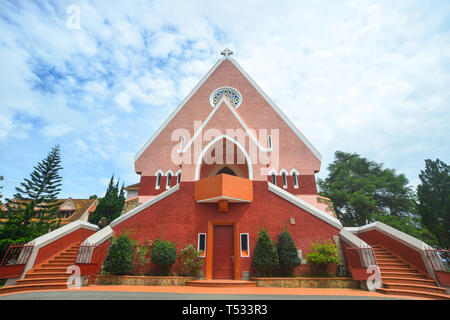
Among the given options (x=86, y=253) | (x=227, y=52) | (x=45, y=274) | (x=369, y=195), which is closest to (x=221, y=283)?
(x=86, y=253)

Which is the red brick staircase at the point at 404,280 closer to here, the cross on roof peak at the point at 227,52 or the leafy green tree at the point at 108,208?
the cross on roof peak at the point at 227,52

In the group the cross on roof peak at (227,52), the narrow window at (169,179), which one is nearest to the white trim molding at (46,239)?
the narrow window at (169,179)

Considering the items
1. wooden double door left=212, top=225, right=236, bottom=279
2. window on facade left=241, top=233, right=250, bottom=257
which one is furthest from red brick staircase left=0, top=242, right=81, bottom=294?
window on facade left=241, top=233, right=250, bottom=257

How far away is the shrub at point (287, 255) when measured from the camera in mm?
8837

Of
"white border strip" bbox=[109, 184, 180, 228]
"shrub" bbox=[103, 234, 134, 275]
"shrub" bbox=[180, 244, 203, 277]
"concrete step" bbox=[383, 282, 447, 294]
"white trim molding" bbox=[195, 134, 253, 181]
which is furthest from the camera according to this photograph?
"white trim molding" bbox=[195, 134, 253, 181]

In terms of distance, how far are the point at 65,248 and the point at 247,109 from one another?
14.5 m

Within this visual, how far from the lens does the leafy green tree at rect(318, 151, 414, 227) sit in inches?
906

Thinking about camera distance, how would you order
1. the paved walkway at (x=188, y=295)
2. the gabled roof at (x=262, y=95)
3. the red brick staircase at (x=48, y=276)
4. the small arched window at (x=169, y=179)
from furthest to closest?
1. the gabled roof at (x=262, y=95)
2. the small arched window at (x=169, y=179)
3. the red brick staircase at (x=48, y=276)
4. the paved walkway at (x=188, y=295)

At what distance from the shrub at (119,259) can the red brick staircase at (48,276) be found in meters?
1.52

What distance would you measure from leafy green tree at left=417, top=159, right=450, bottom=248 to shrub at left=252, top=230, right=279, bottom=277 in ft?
55.3

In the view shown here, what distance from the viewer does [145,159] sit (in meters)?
15.9

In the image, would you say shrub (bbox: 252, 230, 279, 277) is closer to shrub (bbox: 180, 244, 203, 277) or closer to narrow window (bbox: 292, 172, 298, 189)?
shrub (bbox: 180, 244, 203, 277)

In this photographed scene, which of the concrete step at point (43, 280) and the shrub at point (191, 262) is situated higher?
the shrub at point (191, 262)

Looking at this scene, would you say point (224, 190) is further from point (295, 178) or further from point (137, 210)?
point (295, 178)
